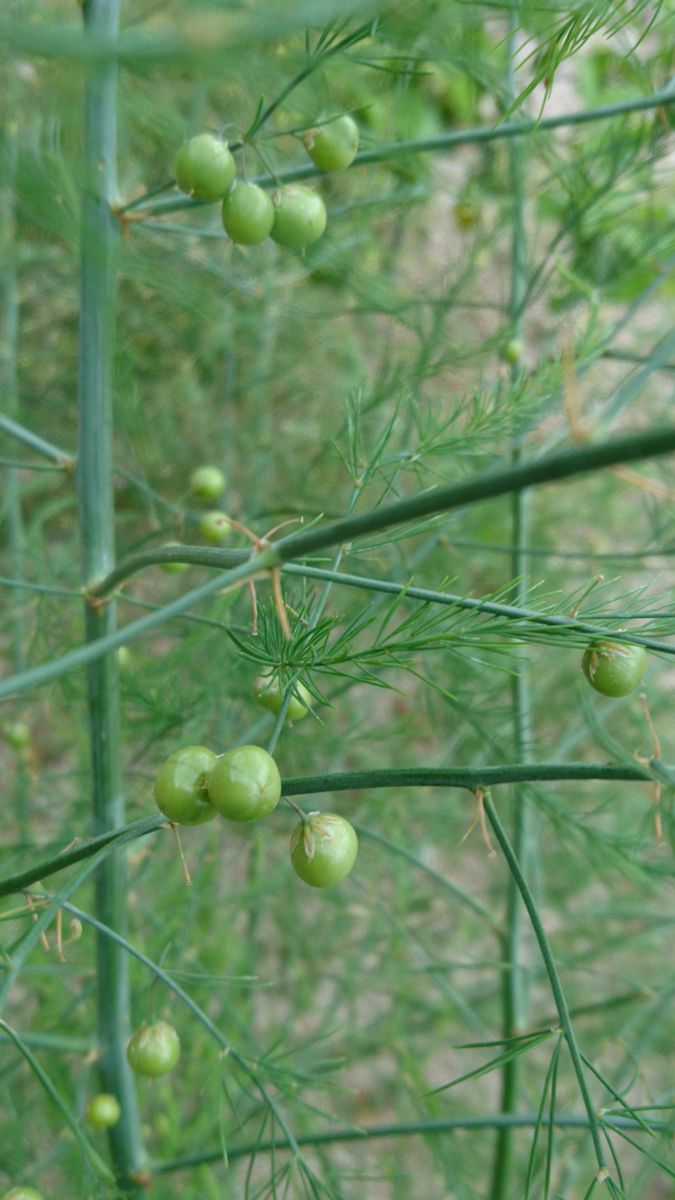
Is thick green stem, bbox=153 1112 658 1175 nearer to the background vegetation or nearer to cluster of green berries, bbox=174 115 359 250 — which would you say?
the background vegetation

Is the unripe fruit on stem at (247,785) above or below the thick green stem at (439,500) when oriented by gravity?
below

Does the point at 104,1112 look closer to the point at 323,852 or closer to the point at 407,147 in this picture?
the point at 323,852

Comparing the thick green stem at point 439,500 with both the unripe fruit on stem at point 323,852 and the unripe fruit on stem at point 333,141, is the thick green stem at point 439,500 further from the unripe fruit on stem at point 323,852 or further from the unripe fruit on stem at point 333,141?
the unripe fruit on stem at point 333,141

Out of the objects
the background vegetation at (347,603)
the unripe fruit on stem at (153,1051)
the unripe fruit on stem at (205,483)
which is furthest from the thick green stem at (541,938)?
the unripe fruit on stem at (205,483)

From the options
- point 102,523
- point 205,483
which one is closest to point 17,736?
point 205,483

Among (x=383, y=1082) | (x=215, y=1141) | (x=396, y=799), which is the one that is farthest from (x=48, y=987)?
(x=383, y=1082)

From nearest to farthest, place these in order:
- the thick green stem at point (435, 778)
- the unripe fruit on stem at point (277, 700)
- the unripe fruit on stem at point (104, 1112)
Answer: the thick green stem at point (435, 778) < the unripe fruit on stem at point (277, 700) < the unripe fruit on stem at point (104, 1112)

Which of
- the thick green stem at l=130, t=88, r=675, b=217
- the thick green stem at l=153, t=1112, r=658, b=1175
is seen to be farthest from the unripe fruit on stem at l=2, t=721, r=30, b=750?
the thick green stem at l=130, t=88, r=675, b=217
